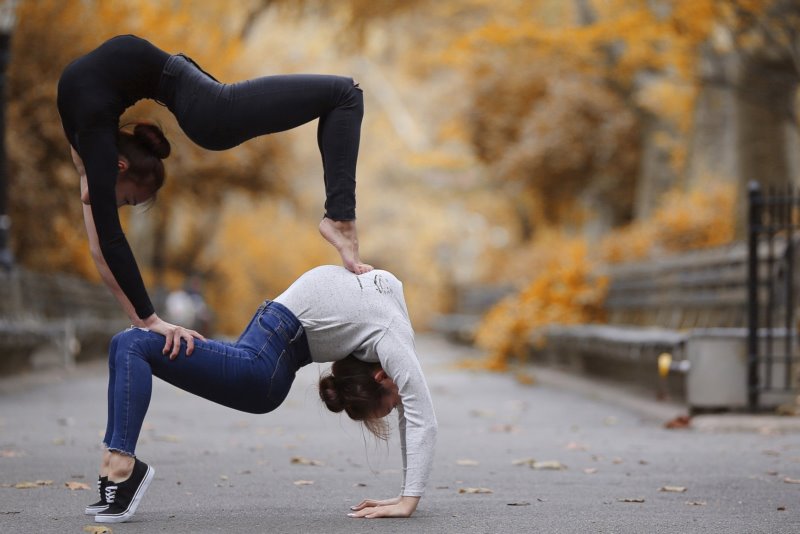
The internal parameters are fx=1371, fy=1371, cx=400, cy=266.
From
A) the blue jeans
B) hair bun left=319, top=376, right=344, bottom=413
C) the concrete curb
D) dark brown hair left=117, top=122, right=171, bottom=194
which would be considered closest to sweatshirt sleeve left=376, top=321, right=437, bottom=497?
hair bun left=319, top=376, right=344, bottom=413

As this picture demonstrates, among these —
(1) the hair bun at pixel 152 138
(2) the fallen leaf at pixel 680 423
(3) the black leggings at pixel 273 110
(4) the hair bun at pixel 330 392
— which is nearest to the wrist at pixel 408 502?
(4) the hair bun at pixel 330 392

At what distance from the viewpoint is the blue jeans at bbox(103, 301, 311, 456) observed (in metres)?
5.21

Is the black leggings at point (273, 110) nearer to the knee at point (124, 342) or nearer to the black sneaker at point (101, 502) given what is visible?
the knee at point (124, 342)

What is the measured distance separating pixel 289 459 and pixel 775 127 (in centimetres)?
1039

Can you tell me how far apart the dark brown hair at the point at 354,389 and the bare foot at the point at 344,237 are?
0.39 meters

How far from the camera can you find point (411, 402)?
5.49m

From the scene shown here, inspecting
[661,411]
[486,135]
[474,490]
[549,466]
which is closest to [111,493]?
[474,490]

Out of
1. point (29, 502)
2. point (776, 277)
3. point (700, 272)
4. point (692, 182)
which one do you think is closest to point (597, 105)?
point (692, 182)

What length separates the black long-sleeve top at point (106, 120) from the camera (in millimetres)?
5168

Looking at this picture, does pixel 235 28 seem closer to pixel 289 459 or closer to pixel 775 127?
pixel 775 127

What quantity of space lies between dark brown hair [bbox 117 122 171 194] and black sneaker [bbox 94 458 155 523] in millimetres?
1104

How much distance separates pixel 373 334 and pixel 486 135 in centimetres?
2664

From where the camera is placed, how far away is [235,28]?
33219mm

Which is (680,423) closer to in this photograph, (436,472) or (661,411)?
(661,411)
